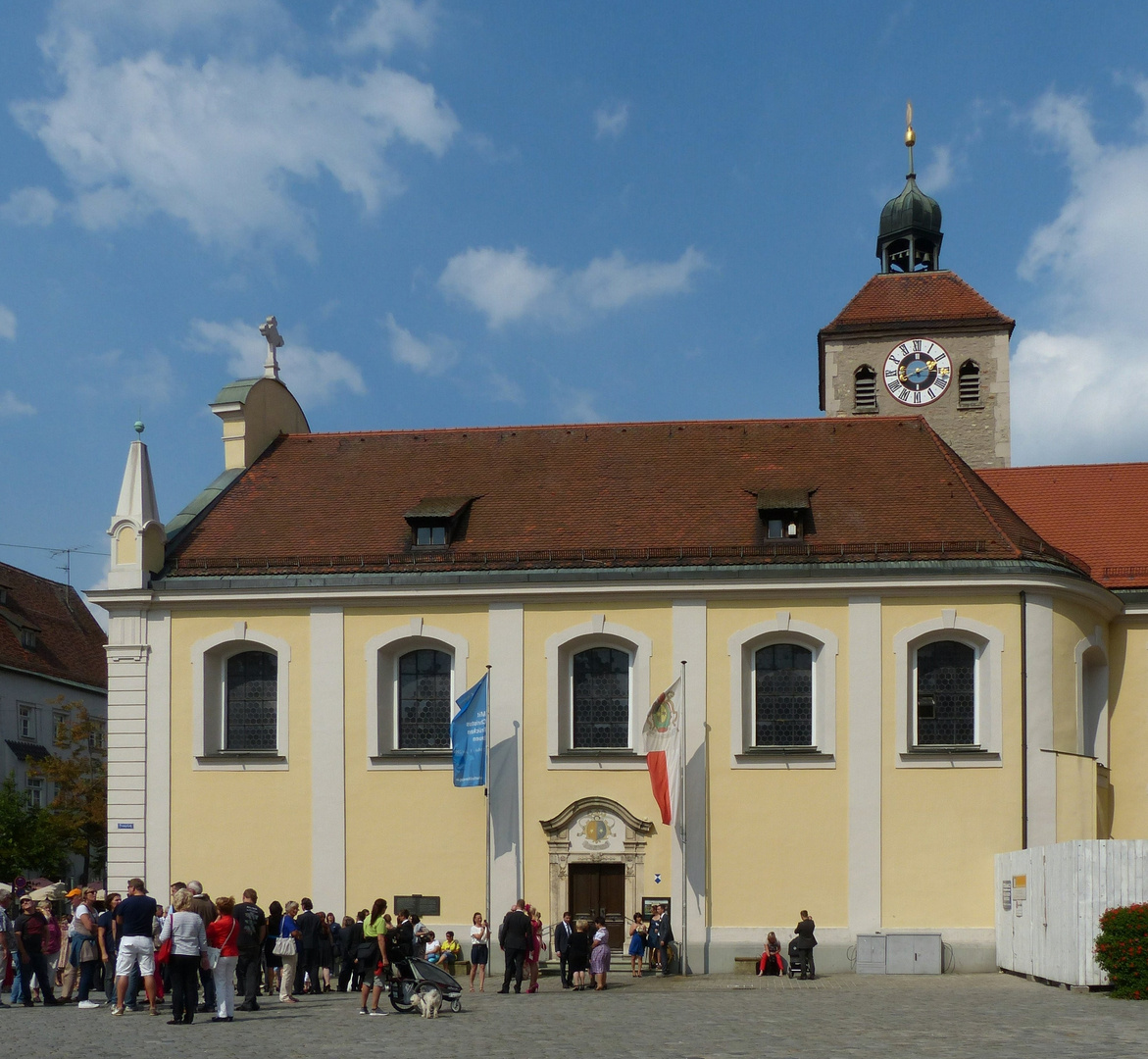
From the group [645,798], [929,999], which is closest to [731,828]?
[645,798]

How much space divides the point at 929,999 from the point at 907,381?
2850cm

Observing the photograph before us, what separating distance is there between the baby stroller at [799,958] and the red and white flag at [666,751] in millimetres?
3055

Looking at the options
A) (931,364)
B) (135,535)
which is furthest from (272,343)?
(931,364)

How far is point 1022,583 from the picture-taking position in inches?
1148

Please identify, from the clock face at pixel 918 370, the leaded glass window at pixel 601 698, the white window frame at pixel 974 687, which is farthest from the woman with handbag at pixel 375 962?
the clock face at pixel 918 370

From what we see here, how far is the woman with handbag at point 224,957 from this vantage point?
19234 millimetres

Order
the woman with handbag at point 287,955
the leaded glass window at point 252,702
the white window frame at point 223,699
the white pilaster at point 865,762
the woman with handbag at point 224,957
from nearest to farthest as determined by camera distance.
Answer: the woman with handbag at point 224,957 < the woman with handbag at point 287,955 < the white pilaster at point 865,762 < the white window frame at point 223,699 < the leaded glass window at point 252,702

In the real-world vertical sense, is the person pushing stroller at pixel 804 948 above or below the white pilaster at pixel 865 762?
below

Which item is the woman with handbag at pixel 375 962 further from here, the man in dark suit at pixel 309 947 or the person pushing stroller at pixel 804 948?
the person pushing stroller at pixel 804 948

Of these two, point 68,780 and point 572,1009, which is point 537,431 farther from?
point 68,780

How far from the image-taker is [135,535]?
3089 centimetres

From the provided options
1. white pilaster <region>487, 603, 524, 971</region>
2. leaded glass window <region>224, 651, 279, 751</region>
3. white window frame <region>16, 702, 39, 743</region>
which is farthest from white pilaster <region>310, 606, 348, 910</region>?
white window frame <region>16, 702, 39, 743</region>

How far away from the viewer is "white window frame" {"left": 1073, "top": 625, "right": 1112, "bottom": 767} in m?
29.9

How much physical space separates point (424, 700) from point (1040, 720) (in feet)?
38.0
